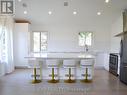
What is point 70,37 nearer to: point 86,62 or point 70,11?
point 70,11

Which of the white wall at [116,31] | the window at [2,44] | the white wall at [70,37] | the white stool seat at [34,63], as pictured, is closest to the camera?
the white stool seat at [34,63]

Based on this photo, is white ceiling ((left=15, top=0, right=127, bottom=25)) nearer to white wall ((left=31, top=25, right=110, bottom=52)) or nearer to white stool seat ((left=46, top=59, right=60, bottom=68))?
white wall ((left=31, top=25, right=110, bottom=52))

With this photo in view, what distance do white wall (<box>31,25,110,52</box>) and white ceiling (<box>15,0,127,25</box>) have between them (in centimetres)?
31

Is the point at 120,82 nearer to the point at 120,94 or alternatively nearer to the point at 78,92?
the point at 120,94

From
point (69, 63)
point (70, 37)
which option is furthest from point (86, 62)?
point (70, 37)

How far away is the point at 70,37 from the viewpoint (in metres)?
9.20

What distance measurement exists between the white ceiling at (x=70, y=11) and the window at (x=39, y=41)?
672 mm

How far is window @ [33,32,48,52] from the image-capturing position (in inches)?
367

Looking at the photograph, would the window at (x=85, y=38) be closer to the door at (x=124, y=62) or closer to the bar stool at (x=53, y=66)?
the door at (x=124, y=62)

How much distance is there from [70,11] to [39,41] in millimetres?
2780

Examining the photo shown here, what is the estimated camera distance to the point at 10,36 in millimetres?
7680

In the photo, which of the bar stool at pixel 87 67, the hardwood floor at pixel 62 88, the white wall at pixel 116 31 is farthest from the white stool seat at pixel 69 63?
the white wall at pixel 116 31

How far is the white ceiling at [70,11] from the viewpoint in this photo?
6.99m

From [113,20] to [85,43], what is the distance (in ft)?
6.64
